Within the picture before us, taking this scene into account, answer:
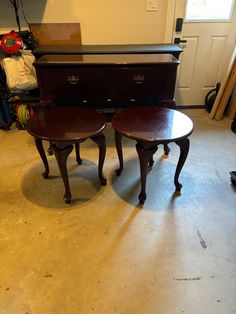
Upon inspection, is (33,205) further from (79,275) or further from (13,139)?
(13,139)

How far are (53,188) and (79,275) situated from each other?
766 mm

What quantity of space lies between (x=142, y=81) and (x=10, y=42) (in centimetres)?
135

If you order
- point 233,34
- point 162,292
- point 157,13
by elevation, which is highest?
point 157,13

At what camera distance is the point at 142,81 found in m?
2.09

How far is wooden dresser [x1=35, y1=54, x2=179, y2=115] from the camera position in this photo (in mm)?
2010

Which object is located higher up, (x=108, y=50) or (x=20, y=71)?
(x=108, y=50)

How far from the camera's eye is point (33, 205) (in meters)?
1.76

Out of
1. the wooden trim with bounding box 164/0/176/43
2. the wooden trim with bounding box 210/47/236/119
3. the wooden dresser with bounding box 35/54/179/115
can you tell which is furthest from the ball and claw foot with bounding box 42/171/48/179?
the wooden trim with bounding box 210/47/236/119

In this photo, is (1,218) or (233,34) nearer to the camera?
(1,218)

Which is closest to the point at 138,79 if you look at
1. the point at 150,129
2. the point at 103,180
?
the point at 150,129

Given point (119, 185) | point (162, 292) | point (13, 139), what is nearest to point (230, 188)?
point (119, 185)

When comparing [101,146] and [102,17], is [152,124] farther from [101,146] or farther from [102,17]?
[102,17]

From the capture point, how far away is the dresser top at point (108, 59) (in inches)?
78.8

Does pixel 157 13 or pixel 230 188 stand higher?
pixel 157 13
